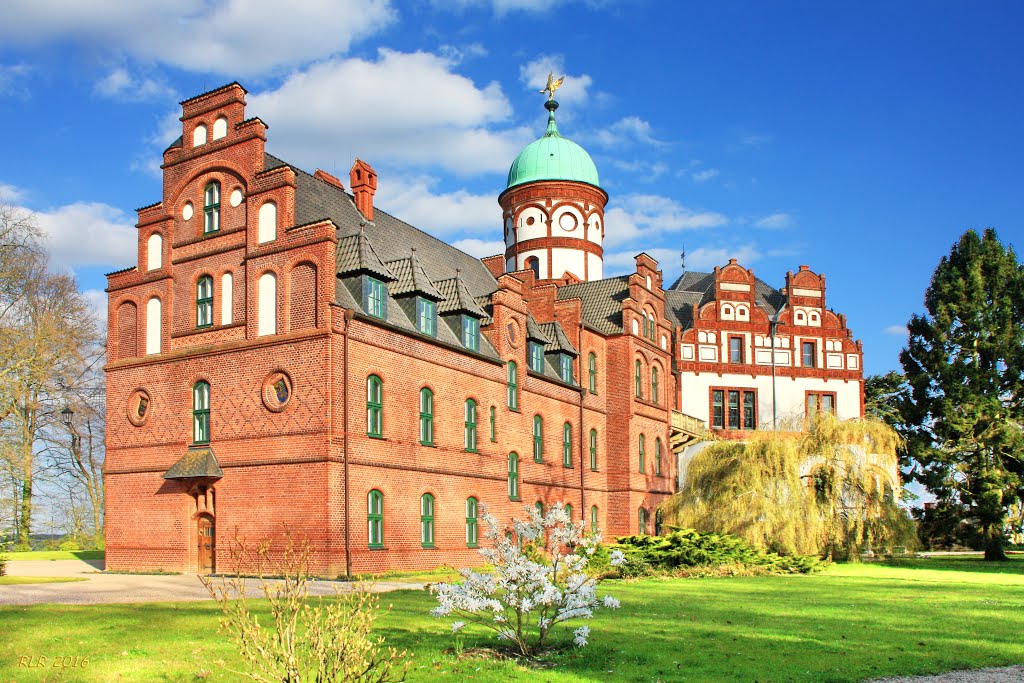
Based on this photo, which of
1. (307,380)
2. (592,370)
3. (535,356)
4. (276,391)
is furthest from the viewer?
(592,370)

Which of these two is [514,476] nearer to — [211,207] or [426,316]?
[426,316]

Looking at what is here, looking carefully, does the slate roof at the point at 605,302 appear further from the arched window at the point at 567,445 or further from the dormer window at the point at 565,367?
the arched window at the point at 567,445

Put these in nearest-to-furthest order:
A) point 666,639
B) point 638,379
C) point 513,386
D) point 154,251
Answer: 1. point 666,639
2. point 154,251
3. point 513,386
4. point 638,379

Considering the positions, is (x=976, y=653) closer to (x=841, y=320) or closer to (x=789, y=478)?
(x=789, y=478)

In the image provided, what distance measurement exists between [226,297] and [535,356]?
42.7 ft

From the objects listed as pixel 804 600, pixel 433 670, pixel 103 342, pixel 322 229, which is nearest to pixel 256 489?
pixel 322 229

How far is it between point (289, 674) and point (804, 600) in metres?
13.8

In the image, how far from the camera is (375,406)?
87.9ft

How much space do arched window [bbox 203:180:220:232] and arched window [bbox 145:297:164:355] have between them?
2785mm

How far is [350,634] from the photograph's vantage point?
8.01 m

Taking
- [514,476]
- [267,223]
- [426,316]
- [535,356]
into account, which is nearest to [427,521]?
[426,316]

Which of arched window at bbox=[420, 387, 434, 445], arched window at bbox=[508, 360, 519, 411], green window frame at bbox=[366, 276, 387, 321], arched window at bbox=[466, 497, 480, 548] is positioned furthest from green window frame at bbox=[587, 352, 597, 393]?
green window frame at bbox=[366, 276, 387, 321]

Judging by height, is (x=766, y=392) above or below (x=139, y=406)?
above

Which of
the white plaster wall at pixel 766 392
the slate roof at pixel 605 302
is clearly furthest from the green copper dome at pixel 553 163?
the white plaster wall at pixel 766 392
